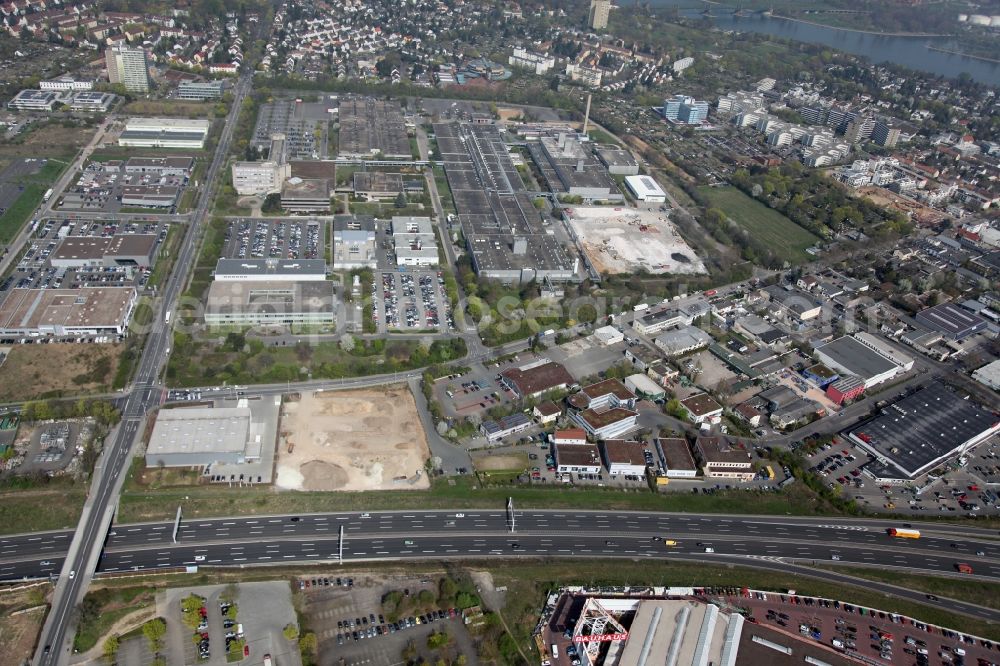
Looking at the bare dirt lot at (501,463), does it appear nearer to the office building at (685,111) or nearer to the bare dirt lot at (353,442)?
the bare dirt lot at (353,442)

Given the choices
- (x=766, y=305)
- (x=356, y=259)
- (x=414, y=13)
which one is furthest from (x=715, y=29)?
(x=356, y=259)

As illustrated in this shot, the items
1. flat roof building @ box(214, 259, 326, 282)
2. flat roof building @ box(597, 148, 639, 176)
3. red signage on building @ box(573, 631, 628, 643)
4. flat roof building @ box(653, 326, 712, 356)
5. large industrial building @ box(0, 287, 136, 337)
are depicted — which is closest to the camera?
red signage on building @ box(573, 631, 628, 643)

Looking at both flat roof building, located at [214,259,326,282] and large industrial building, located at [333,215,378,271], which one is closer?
flat roof building, located at [214,259,326,282]

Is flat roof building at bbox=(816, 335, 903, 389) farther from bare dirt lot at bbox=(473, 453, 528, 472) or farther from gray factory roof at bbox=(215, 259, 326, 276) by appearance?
gray factory roof at bbox=(215, 259, 326, 276)

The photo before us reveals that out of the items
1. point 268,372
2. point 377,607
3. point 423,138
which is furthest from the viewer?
point 423,138

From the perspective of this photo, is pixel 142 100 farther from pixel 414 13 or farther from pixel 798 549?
pixel 798 549

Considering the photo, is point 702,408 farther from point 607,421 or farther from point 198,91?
point 198,91

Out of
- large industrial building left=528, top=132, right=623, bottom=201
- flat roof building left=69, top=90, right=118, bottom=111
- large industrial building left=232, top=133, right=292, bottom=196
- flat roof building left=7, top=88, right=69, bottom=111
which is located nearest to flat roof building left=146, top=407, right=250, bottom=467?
large industrial building left=232, top=133, right=292, bottom=196

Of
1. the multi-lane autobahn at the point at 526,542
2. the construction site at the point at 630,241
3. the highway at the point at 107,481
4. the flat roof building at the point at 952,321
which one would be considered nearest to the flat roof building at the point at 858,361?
the flat roof building at the point at 952,321
